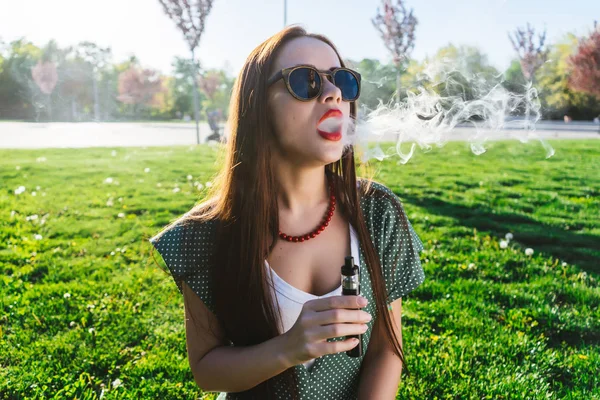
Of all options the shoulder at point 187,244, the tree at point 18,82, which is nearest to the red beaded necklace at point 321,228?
the shoulder at point 187,244

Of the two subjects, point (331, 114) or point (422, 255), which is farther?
point (422, 255)

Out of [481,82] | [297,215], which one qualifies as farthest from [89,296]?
[481,82]

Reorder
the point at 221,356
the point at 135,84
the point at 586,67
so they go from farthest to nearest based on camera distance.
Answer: the point at 135,84, the point at 586,67, the point at 221,356

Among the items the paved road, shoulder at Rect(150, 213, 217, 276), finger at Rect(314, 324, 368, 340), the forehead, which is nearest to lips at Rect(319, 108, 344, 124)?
the forehead

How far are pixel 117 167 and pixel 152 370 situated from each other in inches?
268

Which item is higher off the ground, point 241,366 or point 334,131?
point 334,131

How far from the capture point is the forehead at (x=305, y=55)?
1.52m

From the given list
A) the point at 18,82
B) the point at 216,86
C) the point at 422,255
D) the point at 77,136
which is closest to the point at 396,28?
the point at 422,255

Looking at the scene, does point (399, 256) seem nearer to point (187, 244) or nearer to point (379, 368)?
point (379, 368)

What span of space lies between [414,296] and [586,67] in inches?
176

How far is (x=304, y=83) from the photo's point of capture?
1.47 metres

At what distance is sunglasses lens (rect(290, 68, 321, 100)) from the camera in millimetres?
1465

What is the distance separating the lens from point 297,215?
167 cm

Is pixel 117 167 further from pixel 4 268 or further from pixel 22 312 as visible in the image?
pixel 22 312
